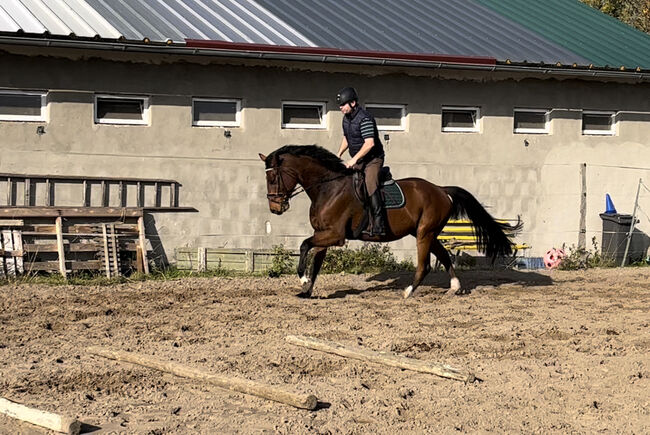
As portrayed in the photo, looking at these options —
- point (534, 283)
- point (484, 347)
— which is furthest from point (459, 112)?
point (484, 347)

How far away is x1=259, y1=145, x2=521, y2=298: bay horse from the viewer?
12344 mm

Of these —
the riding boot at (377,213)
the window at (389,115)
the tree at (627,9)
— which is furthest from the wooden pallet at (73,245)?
the tree at (627,9)

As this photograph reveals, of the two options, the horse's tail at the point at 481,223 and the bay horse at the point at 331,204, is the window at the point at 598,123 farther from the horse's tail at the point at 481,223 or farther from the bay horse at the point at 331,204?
the bay horse at the point at 331,204

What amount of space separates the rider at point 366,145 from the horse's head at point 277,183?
82 centimetres

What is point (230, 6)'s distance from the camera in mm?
17312

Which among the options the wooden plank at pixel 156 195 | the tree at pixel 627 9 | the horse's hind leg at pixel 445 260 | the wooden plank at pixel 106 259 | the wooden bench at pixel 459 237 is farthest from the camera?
the tree at pixel 627 9

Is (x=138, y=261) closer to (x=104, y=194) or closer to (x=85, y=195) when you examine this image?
(x=104, y=194)

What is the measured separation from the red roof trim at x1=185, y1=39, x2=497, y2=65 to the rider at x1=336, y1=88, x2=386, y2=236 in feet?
10.5

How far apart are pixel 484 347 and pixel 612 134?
11101 mm

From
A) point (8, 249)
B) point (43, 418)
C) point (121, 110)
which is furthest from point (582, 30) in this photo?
point (43, 418)

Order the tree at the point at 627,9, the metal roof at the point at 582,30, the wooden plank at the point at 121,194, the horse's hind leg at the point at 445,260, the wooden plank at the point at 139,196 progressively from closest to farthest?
the horse's hind leg at the point at 445,260 → the wooden plank at the point at 121,194 → the wooden plank at the point at 139,196 → the metal roof at the point at 582,30 → the tree at the point at 627,9

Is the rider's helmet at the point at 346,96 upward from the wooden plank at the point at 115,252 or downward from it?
upward

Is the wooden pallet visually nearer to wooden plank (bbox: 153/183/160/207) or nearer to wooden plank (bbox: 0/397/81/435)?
wooden plank (bbox: 153/183/160/207)

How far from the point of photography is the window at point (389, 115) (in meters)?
17.0
